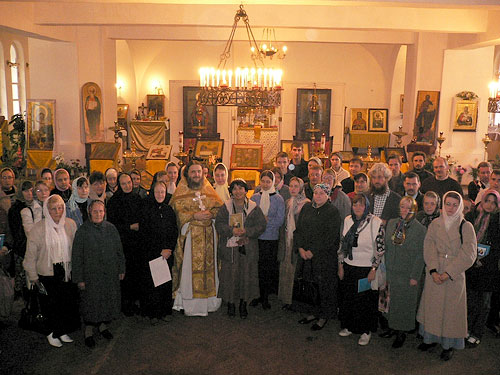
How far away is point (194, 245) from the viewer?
5844 millimetres

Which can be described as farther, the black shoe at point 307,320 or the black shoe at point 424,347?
the black shoe at point 307,320

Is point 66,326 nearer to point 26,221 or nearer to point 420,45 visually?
point 26,221

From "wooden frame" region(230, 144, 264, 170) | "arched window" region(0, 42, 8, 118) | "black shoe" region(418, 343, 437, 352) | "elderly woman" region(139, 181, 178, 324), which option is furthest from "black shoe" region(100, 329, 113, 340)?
"arched window" region(0, 42, 8, 118)

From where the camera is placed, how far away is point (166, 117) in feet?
66.7

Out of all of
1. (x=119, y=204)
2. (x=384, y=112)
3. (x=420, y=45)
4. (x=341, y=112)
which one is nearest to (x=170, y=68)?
(x=341, y=112)

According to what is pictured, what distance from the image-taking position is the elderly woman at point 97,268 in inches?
197

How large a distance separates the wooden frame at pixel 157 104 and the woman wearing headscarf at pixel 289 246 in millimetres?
15152

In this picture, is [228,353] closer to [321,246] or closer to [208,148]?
[321,246]

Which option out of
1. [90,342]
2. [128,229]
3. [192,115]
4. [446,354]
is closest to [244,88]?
[128,229]

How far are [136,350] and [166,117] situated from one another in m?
16.1

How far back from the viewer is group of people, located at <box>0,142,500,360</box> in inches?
194

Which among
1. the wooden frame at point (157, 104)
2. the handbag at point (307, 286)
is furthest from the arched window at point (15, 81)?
the handbag at point (307, 286)

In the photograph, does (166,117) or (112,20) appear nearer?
(112,20)

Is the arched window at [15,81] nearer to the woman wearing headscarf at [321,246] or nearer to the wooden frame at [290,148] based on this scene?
the wooden frame at [290,148]
